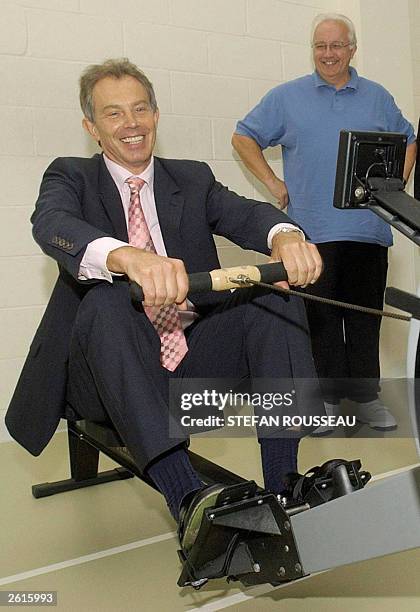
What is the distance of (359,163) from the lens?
46.8 inches

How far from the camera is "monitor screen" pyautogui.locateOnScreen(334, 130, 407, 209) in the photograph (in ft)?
3.86

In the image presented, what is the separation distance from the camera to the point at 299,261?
1719 mm

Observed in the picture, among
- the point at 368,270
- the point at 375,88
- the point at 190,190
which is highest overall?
the point at 375,88

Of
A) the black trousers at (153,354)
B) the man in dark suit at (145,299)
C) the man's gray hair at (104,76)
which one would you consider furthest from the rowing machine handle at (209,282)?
the man's gray hair at (104,76)

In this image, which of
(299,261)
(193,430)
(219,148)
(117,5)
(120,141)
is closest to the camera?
(299,261)

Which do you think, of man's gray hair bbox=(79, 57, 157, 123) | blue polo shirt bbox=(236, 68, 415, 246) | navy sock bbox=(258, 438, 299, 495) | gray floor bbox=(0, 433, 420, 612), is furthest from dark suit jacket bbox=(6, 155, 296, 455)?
blue polo shirt bbox=(236, 68, 415, 246)

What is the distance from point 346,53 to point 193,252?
1547 mm

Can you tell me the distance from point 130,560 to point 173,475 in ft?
1.56

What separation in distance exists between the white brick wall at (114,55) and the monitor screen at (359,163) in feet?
7.61

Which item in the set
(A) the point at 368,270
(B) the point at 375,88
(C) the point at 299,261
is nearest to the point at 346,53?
(B) the point at 375,88

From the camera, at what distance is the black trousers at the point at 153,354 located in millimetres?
1604

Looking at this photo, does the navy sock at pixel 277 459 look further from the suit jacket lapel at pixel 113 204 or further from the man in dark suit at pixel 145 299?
the suit jacket lapel at pixel 113 204

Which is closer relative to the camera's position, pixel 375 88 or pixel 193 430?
pixel 193 430

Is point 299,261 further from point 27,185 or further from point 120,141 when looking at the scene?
point 27,185
